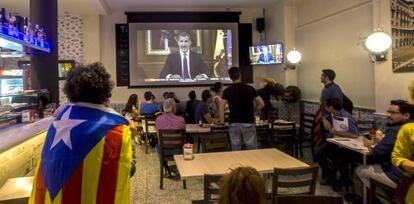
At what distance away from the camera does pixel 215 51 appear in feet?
30.4

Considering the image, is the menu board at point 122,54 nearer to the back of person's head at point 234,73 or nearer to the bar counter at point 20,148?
the back of person's head at point 234,73

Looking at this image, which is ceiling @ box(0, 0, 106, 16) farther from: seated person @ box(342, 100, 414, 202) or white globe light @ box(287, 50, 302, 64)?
seated person @ box(342, 100, 414, 202)

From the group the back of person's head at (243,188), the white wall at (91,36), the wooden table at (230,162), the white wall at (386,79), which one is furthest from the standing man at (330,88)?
the white wall at (91,36)

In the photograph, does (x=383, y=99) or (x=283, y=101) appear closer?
(x=383, y=99)

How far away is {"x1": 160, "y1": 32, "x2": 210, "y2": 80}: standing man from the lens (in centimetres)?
908

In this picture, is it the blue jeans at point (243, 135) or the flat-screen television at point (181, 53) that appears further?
the flat-screen television at point (181, 53)

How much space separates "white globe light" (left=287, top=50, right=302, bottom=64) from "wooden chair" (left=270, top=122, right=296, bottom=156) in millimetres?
2429

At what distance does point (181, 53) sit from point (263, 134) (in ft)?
14.0

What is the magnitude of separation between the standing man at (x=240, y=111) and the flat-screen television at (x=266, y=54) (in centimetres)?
396

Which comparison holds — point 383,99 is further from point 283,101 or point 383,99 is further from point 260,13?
point 260,13

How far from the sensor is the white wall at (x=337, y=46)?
578 centimetres

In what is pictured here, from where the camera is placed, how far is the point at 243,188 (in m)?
1.58

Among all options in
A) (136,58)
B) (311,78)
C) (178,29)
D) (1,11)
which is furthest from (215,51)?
(1,11)

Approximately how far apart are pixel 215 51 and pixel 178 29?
113 centimetres
